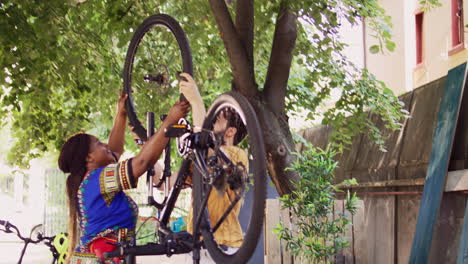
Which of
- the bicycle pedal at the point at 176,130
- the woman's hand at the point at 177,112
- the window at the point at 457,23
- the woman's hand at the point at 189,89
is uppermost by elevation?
the window at the point at 457,23

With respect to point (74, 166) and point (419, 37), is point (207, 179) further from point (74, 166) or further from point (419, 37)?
point (419, 37)

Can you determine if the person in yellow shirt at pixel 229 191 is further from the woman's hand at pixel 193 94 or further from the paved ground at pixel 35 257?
the paved ground at pixel 35 257

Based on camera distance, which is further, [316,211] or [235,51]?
[235,51]

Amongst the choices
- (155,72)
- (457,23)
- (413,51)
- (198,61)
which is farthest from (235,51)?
(413,51)

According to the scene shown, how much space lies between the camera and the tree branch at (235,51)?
574cm

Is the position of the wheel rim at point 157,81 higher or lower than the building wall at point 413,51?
lower

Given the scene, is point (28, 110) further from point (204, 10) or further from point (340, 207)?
point (340, 207)

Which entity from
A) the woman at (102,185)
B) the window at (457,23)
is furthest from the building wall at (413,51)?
the woman at (102,185)

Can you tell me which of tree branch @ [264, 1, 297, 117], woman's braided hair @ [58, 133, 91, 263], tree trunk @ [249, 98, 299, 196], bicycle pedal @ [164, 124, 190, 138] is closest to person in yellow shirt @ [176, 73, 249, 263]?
bicycle pedal @ [164, 124, 190, 138]

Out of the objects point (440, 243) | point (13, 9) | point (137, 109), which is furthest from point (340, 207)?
point (13, 9)

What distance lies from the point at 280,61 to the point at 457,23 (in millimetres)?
5673

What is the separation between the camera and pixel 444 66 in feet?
38.3

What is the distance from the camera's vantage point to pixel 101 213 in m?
2.83

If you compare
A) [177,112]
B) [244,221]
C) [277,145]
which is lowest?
[244,221]
